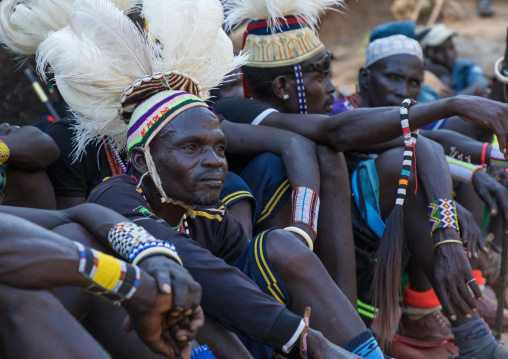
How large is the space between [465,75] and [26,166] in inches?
305

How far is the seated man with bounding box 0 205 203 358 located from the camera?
6.20ft

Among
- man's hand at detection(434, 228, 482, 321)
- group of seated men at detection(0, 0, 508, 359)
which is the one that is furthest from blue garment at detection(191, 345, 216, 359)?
man's hand at detection(434, 228, 482, 321)

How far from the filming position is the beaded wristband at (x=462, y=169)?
4258mm

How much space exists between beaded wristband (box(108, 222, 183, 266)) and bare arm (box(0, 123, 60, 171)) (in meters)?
1.17

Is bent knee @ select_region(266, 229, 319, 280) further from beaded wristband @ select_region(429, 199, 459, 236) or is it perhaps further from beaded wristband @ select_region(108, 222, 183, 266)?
beaded wristband @ select_region(429, 199, 459, 236)

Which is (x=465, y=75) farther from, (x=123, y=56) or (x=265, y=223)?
(x=123, y=56)

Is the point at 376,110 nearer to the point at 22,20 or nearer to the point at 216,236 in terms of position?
the point at 216,236

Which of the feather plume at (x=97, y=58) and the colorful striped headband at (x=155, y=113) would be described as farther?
the feather plume at (x=97, y=58)

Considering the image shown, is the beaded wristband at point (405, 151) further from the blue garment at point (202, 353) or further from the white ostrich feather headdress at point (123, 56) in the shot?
the blue garment at point (202, 353)

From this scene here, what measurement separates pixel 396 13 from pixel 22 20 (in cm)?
1030

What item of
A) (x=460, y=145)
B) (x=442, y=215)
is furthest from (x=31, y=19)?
(x=460, y=145)

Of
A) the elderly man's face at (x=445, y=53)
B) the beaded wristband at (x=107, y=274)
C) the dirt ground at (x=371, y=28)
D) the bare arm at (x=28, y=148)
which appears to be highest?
the beaded wristband at (x=107, y=274)

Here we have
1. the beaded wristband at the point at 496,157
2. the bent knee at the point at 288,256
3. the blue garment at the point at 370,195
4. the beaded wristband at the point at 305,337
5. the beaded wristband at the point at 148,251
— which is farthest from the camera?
the beaded wristband at the point at 496,157

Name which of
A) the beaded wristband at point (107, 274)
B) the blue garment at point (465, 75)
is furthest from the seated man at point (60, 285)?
the blue garment at point (465, 75)
